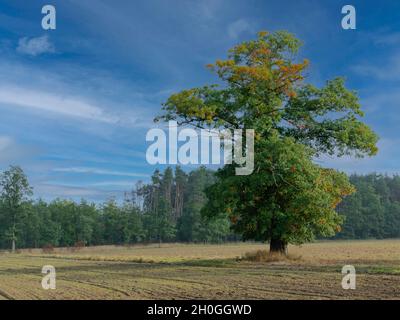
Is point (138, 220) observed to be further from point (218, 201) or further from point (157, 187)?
point (218, 201)

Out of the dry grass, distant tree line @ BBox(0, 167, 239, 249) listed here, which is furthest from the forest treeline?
the dry grass

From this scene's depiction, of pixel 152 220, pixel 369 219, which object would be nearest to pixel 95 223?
pixel 152 220

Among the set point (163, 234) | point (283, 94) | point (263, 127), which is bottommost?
point (163, 234)

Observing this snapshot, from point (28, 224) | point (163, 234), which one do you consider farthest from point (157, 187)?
point (28, 224)

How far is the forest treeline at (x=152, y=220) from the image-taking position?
108m

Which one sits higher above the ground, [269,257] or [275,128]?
[275,128]

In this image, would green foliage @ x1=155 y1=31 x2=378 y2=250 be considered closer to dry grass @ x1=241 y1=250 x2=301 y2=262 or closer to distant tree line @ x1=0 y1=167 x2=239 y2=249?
dry grass @ x1=241 y1=250 x2=301 y2=262

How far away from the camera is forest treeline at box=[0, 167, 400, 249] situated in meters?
108

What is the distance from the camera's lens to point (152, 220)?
122875 millimetres

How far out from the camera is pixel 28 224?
107875mm

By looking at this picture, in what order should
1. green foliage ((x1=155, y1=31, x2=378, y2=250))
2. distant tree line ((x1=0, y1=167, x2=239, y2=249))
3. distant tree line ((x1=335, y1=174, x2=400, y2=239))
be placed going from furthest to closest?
1. distant tree line ((x1=335, y1=174, x2=400, y2=239))
2. distant tree line ((x1=0, y1=167, x2=239, y2=249))
3. green foliage ((x1=155, y1=31, x2=378, y2=250))

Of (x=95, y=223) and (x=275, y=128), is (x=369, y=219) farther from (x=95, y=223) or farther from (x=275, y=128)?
(x=275, y=128)

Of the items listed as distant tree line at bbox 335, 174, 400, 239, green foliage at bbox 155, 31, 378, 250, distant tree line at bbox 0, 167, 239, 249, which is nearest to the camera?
green foliage at bbox 155, 31, 378, 250
